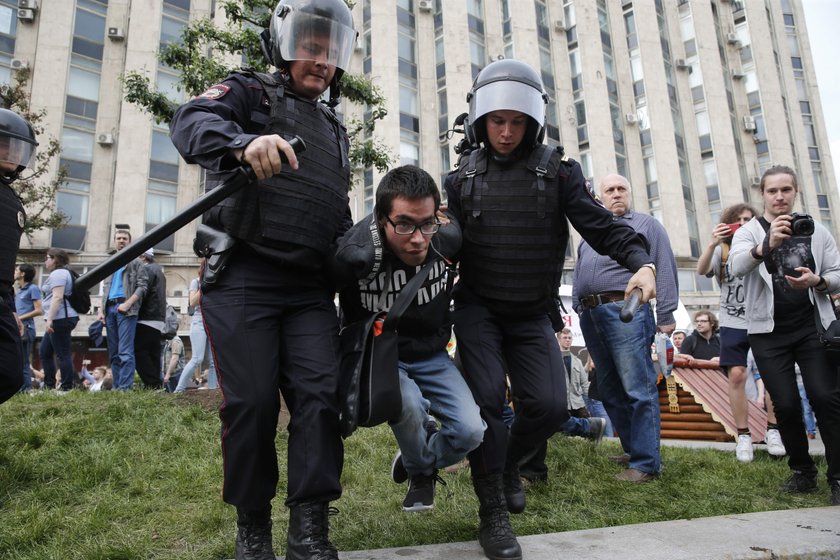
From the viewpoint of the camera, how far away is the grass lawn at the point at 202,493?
3002mm

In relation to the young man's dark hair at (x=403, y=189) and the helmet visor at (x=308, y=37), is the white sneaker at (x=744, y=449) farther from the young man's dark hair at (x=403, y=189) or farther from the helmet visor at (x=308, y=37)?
the helmet visor at (x=308, y=37)

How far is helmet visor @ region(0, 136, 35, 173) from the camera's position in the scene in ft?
12.1

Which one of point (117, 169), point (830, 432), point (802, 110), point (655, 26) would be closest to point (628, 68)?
point (655, 26)

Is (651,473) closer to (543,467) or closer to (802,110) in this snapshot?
(543,467)

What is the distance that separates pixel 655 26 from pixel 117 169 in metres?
24.7

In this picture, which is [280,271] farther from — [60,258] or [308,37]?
[60,258]

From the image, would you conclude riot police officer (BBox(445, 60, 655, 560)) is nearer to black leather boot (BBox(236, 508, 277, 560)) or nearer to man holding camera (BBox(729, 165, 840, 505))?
black leather boot (BBox(236, 508, 277, 560))

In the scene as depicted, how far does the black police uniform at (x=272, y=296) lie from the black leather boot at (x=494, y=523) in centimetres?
68

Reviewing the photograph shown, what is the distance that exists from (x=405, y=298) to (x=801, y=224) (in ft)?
9.12

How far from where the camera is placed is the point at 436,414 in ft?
9.75

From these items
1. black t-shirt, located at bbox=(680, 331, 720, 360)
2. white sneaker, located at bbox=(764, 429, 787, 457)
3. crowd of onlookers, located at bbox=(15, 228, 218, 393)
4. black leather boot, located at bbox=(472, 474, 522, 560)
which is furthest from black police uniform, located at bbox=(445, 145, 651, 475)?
black t-shirt, located at bbox=(680, 331, 720, 360)

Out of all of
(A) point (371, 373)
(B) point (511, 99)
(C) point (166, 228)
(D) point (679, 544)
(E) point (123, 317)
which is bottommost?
(D) point (679, 544)

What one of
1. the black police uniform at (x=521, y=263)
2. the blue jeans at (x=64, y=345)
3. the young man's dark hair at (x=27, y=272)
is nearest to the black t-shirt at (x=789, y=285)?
the black police uniform at (x=521, y=263)

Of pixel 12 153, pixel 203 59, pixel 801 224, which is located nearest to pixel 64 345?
pixel 203 59
